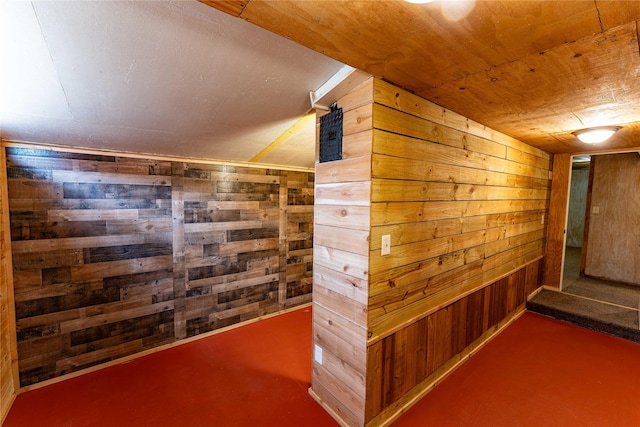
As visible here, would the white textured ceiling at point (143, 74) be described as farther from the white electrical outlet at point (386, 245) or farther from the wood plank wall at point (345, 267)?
the white electrical outlet at point (386, 245)

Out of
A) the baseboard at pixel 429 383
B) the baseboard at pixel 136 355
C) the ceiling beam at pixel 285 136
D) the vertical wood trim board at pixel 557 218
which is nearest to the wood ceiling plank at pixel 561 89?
the ceiling beam at pixel 285 136

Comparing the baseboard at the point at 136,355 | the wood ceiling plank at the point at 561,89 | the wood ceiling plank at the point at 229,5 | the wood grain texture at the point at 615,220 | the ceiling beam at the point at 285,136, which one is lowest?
the baseboard at the point at 136,355

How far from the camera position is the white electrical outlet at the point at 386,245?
1.60 metres

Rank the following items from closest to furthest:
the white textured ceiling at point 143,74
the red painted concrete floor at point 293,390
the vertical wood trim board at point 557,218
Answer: the white textured ceiling at point 143,74
the red painted concrete floor at point 293,390
the vertical wood trim board at point 557,218

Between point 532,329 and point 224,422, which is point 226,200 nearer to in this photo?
point 224,422

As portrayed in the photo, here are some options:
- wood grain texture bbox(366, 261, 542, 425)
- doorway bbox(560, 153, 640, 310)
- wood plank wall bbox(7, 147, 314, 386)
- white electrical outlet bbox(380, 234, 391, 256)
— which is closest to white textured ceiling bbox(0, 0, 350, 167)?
wood plank wall bbox(7, 147, 314, 386)

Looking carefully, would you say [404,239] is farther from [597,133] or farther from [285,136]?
[597,133]

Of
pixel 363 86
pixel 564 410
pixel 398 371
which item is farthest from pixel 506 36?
pixel 564 410

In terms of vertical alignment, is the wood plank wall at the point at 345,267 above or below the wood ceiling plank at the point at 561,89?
below

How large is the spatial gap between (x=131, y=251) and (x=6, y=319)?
86 cm

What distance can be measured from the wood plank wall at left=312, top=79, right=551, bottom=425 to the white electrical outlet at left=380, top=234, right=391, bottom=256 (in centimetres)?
3

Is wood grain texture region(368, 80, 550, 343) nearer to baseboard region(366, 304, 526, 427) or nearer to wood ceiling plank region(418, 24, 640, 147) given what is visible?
wood ceiling plank region(418, 24, 640, 147)

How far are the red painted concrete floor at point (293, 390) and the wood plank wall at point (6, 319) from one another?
13cm

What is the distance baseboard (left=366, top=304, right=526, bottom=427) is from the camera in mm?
1767
